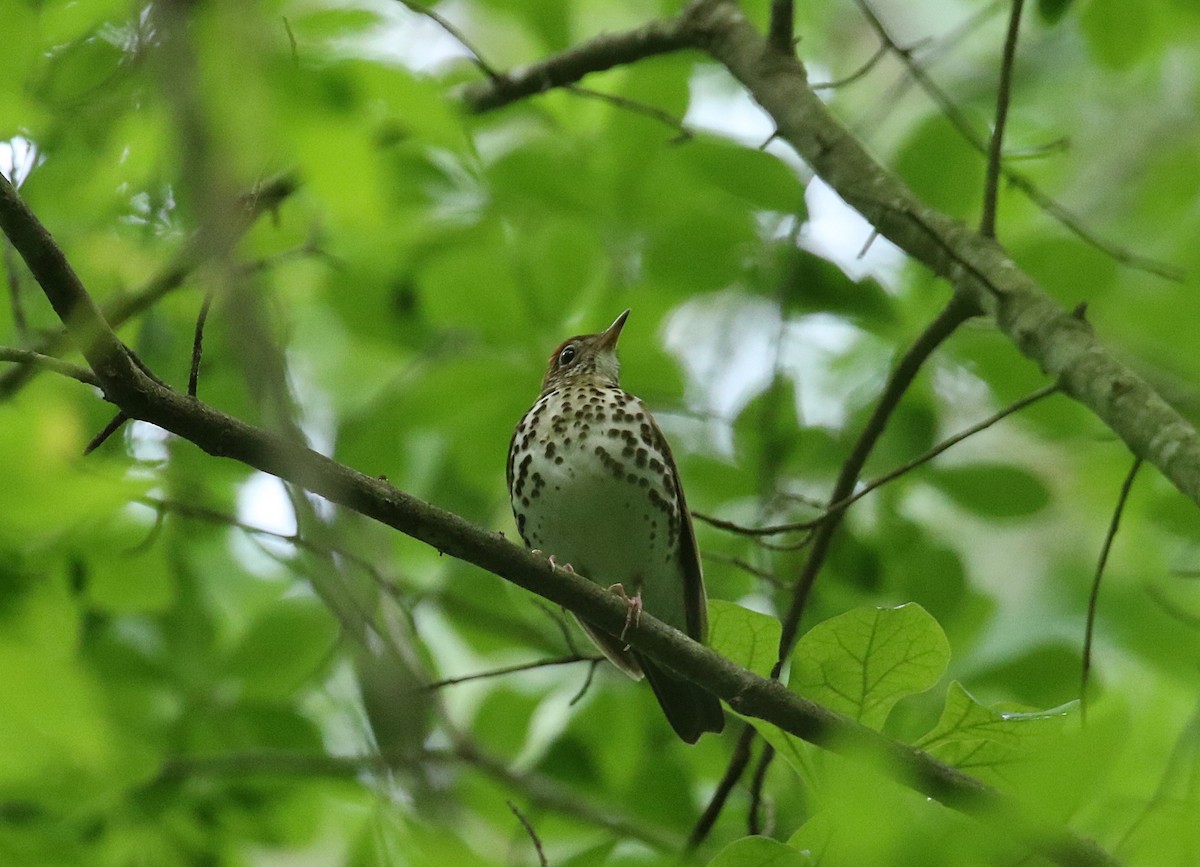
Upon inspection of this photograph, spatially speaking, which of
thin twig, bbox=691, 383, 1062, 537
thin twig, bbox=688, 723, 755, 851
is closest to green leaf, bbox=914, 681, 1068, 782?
thin twig, bbox=691, 383, 1062, 537

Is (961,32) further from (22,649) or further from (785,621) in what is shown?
(22,649)

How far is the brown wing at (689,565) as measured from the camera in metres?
4.81

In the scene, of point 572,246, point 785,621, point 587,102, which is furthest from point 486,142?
point 785,621

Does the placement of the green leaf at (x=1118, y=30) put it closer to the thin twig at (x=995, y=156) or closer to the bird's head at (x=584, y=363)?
the thin twig at (x=995, y=156)

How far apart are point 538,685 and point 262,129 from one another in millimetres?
4210

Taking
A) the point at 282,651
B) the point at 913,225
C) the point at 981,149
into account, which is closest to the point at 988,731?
the point at 913,225

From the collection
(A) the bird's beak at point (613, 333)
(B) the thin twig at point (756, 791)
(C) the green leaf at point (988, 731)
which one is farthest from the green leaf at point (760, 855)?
(A) the bird's beak at point (613, 333)

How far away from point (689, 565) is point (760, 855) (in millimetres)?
3071

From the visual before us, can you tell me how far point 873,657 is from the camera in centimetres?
229

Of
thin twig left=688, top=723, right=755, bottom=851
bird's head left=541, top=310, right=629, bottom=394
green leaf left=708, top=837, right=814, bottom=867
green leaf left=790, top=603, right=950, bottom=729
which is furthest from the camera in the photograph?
bird's head left=541, top=310, right=629, bottom=394

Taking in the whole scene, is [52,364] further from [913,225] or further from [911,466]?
[913,225]

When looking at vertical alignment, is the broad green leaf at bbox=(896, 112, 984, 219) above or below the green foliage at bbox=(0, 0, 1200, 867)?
above

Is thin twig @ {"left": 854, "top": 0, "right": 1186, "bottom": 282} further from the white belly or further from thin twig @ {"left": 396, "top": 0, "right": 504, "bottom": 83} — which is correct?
the white belly

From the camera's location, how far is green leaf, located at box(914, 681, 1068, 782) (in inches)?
91.4
